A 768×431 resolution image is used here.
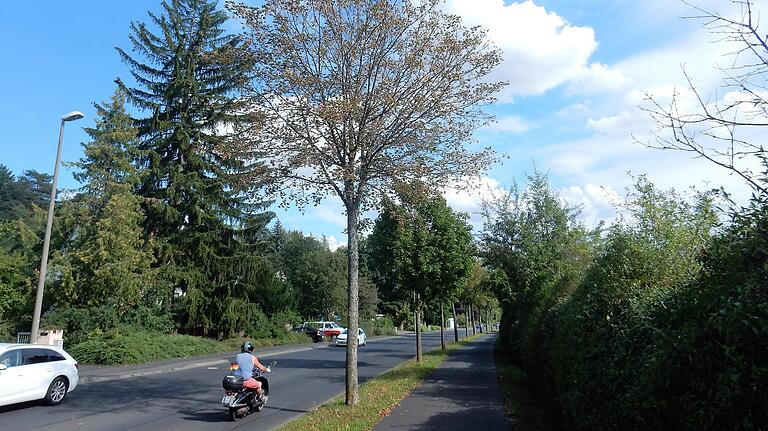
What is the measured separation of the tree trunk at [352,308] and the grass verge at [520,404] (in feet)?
10.5

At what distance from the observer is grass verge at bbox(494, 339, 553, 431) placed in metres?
9.23

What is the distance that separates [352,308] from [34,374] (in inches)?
293

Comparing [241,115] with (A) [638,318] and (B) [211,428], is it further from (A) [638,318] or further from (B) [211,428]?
(A) [638,318]

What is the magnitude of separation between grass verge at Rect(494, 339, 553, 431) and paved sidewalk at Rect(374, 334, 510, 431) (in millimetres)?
203

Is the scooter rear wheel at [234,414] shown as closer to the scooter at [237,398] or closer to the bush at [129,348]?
the scooter at [237,398]

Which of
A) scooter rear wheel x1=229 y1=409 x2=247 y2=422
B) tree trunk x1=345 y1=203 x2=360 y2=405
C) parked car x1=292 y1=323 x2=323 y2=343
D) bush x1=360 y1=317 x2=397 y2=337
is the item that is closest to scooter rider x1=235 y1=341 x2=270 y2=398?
scooter rear wheel x1=229 y1=409 x2=247 y2=422

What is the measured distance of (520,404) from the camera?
1151 centimetres

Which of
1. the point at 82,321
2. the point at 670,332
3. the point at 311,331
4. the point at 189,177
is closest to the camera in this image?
the point at 670,332

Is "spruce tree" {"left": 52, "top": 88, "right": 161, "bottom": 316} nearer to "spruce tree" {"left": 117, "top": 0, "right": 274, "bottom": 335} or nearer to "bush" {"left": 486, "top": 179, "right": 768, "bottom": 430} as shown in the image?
"spruce tree" {"left": 117, "top": 0, "right": 274, "bottom": 335}

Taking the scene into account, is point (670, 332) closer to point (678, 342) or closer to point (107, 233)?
point (678, 342)

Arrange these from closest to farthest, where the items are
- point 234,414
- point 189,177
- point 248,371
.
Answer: point 234,414, point 248,371, point 189,177

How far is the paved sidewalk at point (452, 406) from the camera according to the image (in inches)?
356

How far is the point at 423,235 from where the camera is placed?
20797 millimetres

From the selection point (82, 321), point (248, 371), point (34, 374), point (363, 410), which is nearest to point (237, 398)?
point (248, 371)
